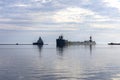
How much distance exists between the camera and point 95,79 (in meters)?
45.0

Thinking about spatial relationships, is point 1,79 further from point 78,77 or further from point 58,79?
point 78,77

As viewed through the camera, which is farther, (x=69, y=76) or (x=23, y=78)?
(x=69, y=76)

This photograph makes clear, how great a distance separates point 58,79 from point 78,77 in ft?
12.6

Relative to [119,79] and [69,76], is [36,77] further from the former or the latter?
[119,79]

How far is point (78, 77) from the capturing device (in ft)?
155

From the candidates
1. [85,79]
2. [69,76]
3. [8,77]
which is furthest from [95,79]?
[8,77]

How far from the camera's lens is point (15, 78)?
45.0 metres

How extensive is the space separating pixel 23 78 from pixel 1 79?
10.7 feet

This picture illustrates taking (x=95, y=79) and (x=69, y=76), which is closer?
(x=95, y=79)

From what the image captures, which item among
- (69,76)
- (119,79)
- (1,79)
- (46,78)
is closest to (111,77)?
(119,79)

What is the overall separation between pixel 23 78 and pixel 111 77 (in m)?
13.1

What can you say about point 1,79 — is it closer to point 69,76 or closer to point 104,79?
point 69,76

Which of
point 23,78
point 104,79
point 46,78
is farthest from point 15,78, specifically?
point 104,79

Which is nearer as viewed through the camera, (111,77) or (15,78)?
(15,78)
